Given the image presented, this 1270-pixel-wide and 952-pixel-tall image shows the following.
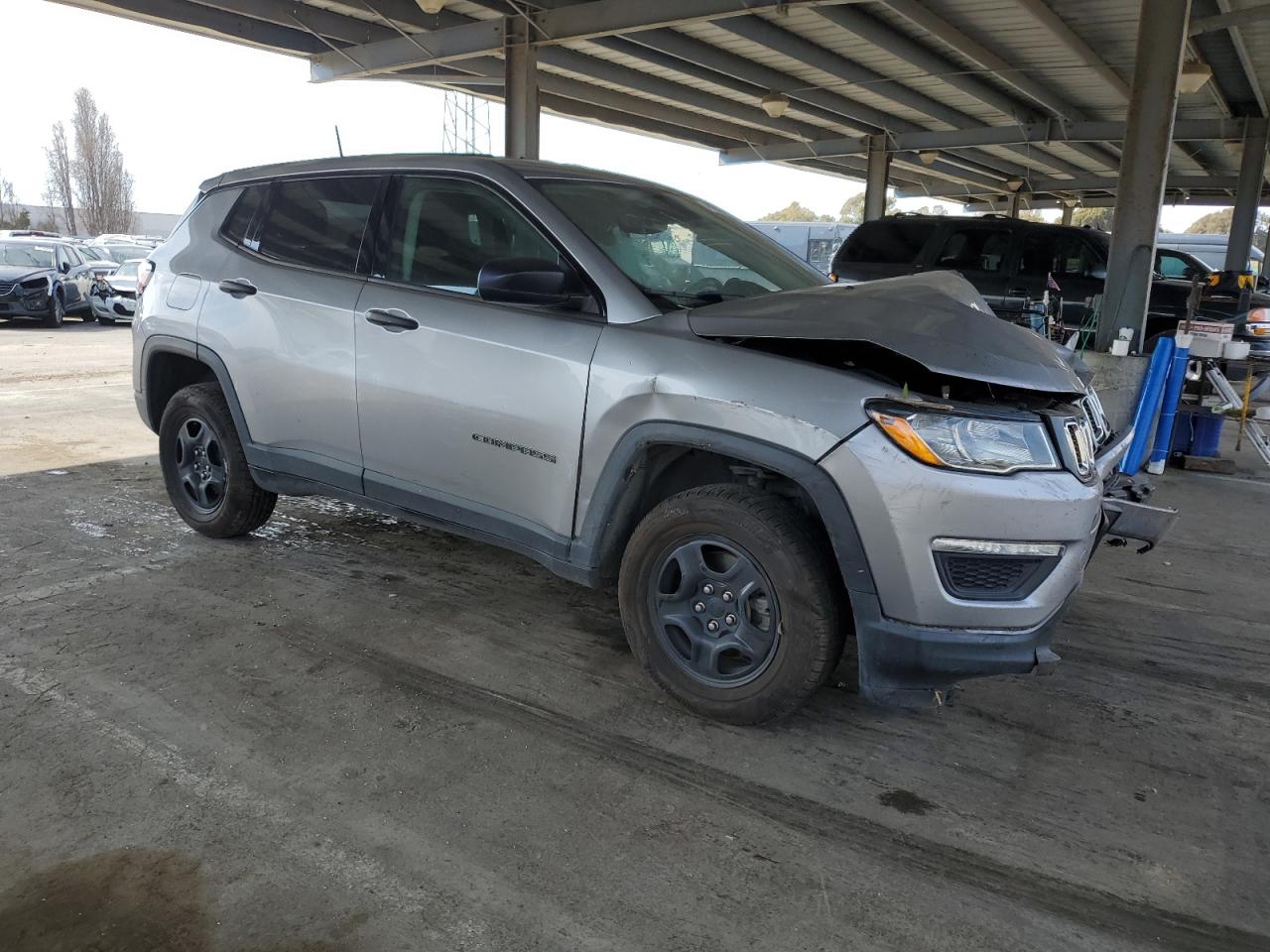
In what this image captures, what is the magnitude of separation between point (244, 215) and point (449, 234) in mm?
1373

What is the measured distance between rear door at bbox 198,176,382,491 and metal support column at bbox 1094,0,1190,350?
775cm

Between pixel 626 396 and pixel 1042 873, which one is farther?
pixel 626 396

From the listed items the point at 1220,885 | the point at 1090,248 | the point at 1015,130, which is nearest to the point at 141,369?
the point at 1220,885

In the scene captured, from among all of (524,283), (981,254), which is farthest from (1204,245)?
(524,283)

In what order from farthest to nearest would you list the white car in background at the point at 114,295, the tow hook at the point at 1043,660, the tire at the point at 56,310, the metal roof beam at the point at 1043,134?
the metal roof beam at the point at 1043,134
the white car in background at the point at 114,295
the tire at the point at 56,310
the tow hook at the point at 1043,660

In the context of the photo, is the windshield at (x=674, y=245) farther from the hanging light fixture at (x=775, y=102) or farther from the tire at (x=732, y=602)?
the hanging light fixture at (x=775, y=102)

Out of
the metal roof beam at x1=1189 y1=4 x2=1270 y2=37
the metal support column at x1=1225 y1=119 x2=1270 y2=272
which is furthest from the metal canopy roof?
the metal support column at x1=1225 y1=119 x2=1270 y2=272

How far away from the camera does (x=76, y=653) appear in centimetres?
354

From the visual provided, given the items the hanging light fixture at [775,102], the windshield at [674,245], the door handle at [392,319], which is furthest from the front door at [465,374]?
the hanging light fixture at [775,102]

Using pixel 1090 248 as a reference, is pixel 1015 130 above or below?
above

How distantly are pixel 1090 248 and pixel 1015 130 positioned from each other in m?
9.23

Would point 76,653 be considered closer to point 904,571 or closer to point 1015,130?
point 904,571

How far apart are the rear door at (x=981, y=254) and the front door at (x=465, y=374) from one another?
28.8 ft

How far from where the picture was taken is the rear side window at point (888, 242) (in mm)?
11602
